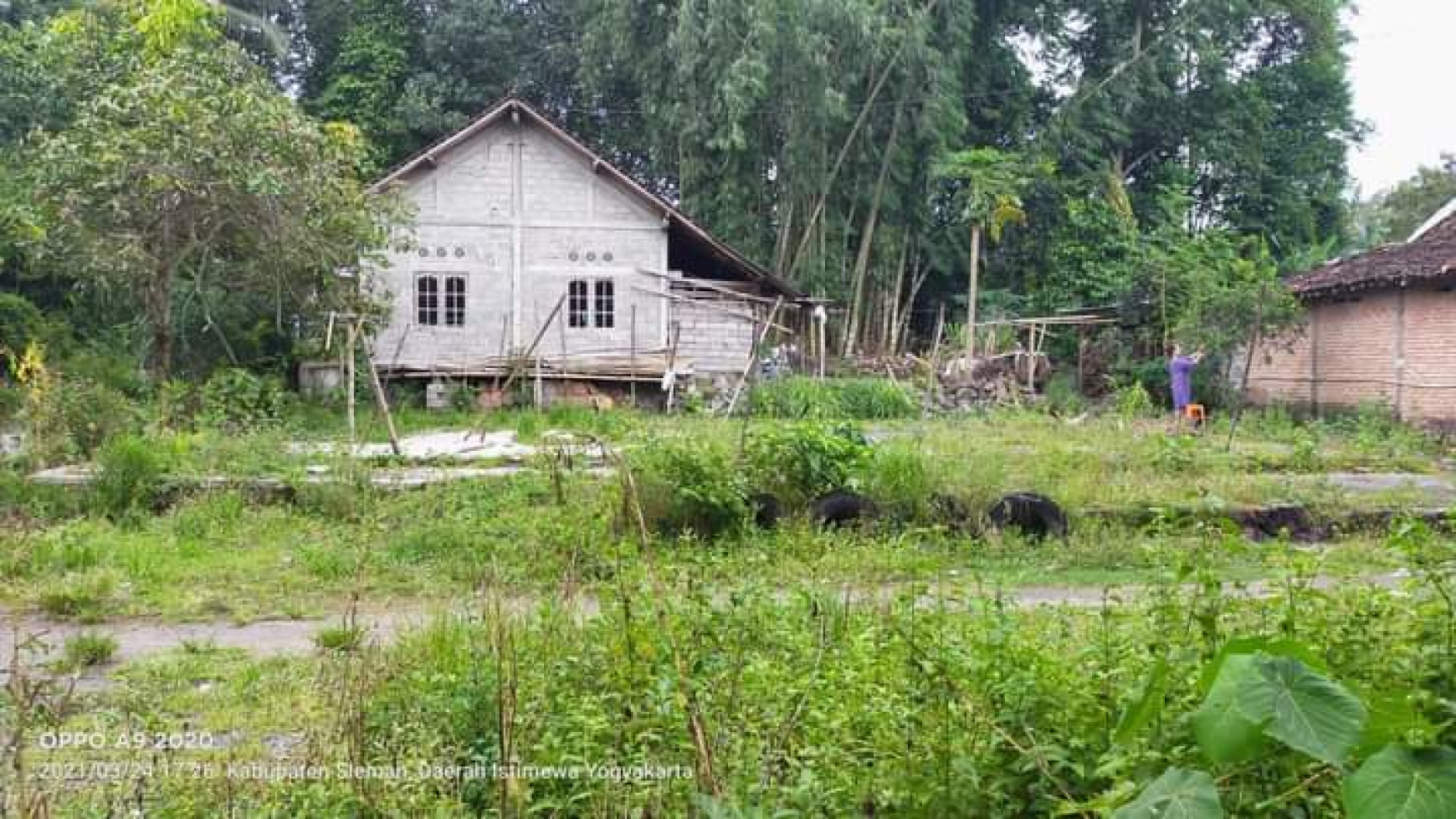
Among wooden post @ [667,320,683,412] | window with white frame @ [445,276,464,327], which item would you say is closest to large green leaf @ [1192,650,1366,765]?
wooden post @ [667,320,683,412]

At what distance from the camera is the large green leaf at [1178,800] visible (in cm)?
170

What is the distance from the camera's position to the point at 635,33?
2752 centimetres

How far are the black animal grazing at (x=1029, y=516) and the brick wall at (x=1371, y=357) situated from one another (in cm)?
1211

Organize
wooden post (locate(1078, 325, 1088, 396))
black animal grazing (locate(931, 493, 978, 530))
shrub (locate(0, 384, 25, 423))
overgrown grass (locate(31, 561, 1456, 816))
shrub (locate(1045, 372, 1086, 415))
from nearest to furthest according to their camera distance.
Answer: overgrown grass (locate(31, 561, 1456, 816))
black animal grazing (locate(931, 493, 978, 530))
shrub (locate(0, 384, 25, 423))
shrub (locate(1045, 372, 1086, 415))
wooden post (locate(1078, 325, 1088, 396))

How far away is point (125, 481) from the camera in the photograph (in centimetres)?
944

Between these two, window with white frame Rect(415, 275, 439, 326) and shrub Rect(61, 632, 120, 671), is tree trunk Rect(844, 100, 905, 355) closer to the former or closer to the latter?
window with white frame Rect(415, 275, 439, 326)

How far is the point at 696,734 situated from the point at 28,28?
2375 centimetres

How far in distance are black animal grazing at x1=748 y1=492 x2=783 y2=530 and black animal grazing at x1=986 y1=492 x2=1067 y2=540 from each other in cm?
176

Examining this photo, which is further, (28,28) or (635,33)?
(635,33)

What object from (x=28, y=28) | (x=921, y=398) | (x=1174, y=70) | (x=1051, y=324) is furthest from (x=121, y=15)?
(x=1174, y=70)

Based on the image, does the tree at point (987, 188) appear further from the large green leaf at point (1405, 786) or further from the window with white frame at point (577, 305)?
the large green leaf at point (1405, 786)

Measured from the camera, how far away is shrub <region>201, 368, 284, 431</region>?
14477mm

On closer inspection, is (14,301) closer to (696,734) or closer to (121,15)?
(121,15)

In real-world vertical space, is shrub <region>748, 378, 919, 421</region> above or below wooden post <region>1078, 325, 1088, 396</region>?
below
